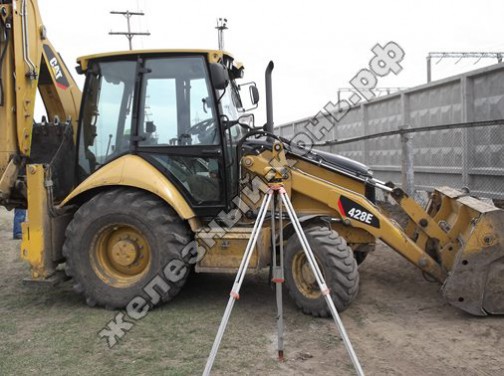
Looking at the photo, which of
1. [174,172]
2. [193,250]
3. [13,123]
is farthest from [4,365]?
[13,123]

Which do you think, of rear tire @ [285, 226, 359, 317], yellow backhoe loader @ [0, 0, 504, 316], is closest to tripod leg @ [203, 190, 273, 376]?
rear tire @ [285, 226, 359, 317]

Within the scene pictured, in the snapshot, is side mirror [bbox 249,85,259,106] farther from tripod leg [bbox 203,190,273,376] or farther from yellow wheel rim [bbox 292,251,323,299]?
tripod leg [bbox 203,190,273,376]

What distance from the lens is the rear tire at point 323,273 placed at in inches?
175

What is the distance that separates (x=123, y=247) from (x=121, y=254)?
0.08 metres

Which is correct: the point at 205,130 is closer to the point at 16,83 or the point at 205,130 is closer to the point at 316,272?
the point at 16,83

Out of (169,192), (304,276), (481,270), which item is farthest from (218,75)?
(481,270)

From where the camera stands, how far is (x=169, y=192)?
15.6 feet

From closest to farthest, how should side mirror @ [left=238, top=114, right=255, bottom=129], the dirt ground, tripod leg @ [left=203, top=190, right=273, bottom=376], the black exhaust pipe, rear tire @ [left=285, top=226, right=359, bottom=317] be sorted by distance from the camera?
1. tripod leg @ [left=203, top=190, right=273, bottom=376]
2. the dirt ground
3. rear tire @ [left=285, top=226, right=359, bottom=317]
4. the black exhaust pipe
5. side mirror @ [left=238, top=114, right=255, bottom=129]

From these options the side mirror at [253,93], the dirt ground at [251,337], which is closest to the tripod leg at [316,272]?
the dirt ground at [251,337]

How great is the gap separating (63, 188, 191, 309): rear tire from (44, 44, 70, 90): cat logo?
1698mm

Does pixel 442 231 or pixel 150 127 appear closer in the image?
pixel 442 231

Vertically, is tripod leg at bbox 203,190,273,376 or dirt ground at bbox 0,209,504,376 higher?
tripod leg at bbox 203,190,273,376

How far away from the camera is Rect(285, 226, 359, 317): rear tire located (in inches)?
175

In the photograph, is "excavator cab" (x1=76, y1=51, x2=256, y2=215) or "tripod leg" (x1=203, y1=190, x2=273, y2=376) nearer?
"tripod leg" (x1=203, y1=190, x2=273, y2=376)
